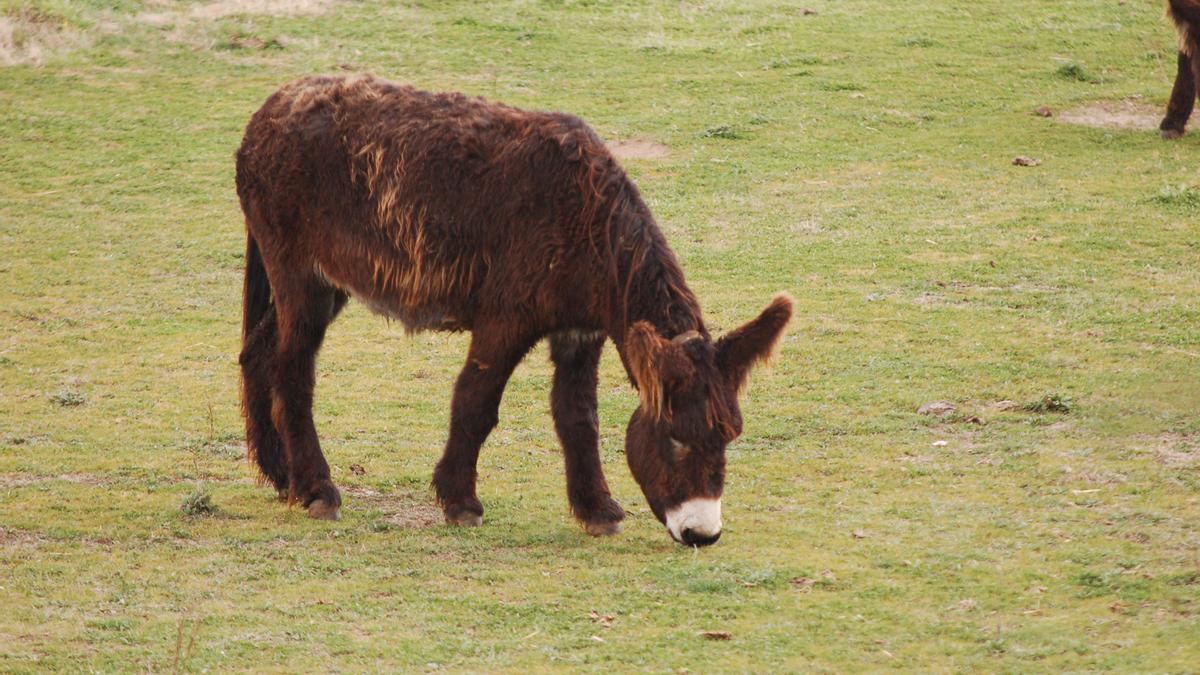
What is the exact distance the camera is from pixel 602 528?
7.86 metres

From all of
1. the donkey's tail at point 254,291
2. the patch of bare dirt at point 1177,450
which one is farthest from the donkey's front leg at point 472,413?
the patch of bare dirt at point 1177,450

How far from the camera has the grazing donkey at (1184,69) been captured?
52.0 feet

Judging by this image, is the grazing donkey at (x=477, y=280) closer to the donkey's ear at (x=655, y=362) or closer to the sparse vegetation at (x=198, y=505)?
the donkey's ear at (x=655, y=362)

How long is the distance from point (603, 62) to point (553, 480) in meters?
11.4

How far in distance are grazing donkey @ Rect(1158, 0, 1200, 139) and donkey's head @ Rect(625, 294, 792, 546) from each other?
35.7ft

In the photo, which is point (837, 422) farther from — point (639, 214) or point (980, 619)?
point (980, 619)

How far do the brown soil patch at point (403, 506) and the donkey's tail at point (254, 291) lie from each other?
120 cm

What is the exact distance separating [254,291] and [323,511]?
158cm

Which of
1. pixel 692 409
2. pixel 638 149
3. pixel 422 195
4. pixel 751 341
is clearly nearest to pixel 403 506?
pixel 422 195

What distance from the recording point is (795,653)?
6102 mm

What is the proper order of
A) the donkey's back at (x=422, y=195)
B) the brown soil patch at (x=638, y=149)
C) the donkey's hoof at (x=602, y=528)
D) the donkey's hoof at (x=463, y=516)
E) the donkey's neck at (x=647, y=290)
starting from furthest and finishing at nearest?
the brown soil patch at (x=638, y=149) < the donkey's hoof at (x=463, y=516) < the donkey's hoof at (x=602, y=528) < the donkey's back at (x=422, y=195) < the donkey's neck at (x=647, y=290)

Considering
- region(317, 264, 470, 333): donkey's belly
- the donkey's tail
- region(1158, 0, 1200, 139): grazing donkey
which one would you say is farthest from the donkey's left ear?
region(1158, 0, 1200, 139): grazing donkey

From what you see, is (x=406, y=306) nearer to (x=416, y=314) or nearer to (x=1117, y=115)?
(x=416, y=314)

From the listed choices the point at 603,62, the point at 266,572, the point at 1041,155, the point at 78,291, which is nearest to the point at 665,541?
the point at 266,572
